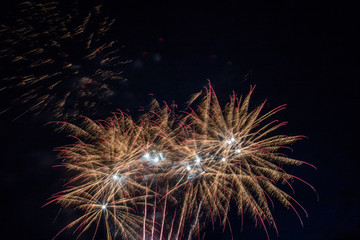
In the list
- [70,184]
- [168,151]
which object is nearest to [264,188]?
[168,151]

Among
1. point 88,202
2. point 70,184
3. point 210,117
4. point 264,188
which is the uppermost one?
point 210,117

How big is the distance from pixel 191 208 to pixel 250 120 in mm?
4752

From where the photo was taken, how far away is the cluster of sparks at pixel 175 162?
7.26 m

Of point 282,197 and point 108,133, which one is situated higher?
point 108,133

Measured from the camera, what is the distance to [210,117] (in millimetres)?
7789

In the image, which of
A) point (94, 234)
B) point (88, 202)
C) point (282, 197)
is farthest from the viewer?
point (94, 234)

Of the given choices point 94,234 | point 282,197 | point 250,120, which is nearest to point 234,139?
point 250,120

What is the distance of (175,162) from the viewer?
8.02 metres

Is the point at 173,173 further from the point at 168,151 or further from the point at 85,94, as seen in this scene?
the point at 85,94

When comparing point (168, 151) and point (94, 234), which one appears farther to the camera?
point (94, 234)

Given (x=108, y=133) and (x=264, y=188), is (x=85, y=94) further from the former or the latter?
(x=264, y=188)

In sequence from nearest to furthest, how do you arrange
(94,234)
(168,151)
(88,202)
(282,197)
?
(282,197)
(88,202)
(168,151)
(94,234)

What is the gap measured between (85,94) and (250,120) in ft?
23.0

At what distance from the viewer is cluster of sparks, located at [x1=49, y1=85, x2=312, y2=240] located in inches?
286
